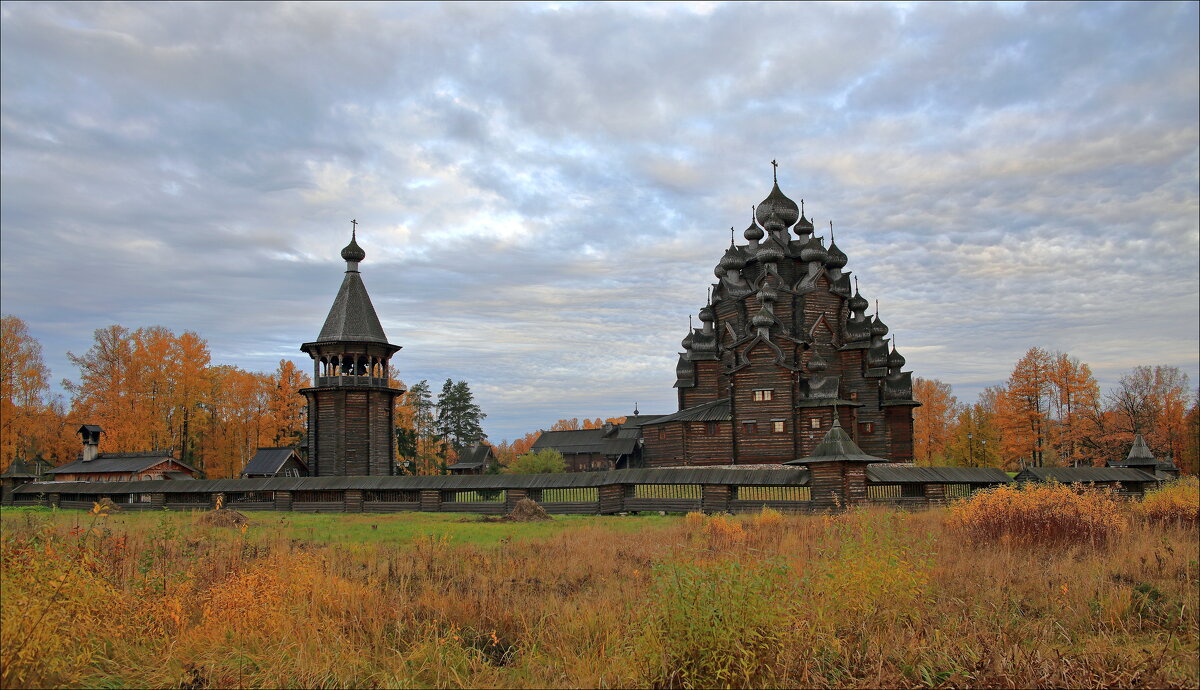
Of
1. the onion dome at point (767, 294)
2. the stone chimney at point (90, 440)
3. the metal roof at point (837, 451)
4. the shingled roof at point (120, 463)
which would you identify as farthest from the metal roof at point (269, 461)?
the onion dome at point (767, 294)

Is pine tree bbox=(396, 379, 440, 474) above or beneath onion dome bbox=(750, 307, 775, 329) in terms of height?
beneath

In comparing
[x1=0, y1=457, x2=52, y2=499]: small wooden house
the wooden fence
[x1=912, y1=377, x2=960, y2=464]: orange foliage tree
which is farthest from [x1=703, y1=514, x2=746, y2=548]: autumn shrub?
[x1=912, y1=377, x2=960, y2=464]: orange foliage tree

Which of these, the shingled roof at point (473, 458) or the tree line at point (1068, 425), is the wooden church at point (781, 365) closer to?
the tree line at point (1068, 425)

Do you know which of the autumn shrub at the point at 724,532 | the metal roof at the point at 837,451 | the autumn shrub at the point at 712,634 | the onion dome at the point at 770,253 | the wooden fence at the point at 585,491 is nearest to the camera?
the autumn shrub at the point at 712,634

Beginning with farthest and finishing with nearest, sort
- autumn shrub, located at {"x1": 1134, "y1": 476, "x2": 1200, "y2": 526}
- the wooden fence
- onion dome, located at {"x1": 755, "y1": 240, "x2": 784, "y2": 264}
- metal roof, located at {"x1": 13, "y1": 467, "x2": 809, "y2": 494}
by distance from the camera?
onion dome, located at {"x1": 755, "y1": 240, "x2": 784, "y2": 264}, metal roof, located at {"x1": 13, "y1": 467, "x2": 809, "y2": 494}, the wooden fence, autumn shrub, located at {"x1": 1134, "y1": 476, "x2": 1200, "y2": 526}

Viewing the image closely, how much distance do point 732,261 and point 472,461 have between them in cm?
3551

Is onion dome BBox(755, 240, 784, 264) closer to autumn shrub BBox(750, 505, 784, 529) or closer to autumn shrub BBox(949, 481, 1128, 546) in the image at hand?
autumn shrub BBox(750, 505, 784, 529)

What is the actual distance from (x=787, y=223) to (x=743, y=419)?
13591 millimetres

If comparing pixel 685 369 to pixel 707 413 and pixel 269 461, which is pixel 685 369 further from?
pixel 269 461

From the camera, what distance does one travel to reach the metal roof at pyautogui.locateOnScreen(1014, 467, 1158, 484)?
29.6 m

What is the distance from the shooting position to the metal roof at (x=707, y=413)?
126 ft

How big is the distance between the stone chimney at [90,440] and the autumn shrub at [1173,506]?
46.4m

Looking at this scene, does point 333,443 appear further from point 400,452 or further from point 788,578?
point 788,578

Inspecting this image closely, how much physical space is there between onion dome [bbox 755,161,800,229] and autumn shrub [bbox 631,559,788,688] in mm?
39899
